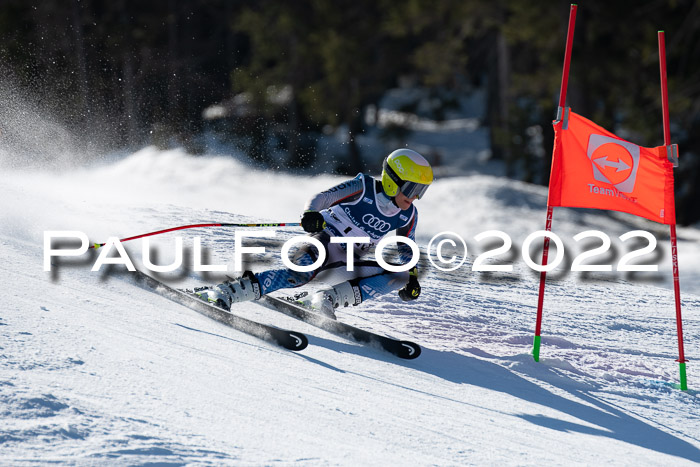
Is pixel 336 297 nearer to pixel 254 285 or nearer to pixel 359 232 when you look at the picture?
pixel 359 232

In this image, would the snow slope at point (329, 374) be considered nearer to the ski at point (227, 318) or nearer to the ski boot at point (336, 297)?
the ski at point (227, 318)

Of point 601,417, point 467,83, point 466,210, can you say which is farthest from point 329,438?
point 467,83

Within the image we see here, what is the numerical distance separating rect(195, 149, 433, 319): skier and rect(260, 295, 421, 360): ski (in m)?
0.11

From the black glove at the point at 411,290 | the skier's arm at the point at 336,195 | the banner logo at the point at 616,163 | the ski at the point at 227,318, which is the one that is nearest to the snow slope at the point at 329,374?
the ski at the point at 227,318

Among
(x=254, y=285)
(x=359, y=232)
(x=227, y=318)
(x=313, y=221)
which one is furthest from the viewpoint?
(x=359, y=232)

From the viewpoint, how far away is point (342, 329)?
5.18 m

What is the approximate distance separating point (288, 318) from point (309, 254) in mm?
446

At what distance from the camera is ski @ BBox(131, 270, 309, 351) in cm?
461

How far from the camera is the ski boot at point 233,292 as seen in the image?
516 centimetres

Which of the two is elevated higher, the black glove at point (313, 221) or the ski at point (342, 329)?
the black glove at point (313, 221)

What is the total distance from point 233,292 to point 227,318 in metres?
0.25

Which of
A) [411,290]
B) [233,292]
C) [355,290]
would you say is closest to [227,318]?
[233,292]

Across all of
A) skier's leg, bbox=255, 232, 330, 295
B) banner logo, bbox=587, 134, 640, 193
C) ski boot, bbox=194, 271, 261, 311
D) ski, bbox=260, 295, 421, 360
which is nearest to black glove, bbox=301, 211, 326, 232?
skier's leg, bbox=255, 232, 330, 295

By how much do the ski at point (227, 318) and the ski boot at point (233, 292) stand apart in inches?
2.8
